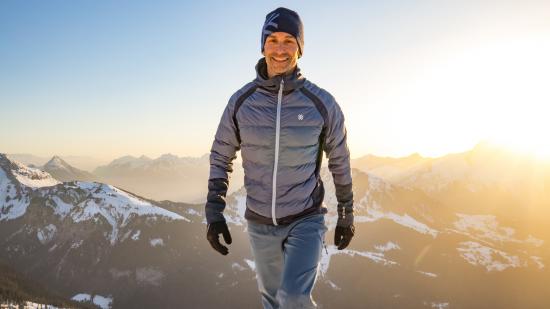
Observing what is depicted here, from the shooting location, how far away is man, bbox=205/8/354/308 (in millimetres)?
6355

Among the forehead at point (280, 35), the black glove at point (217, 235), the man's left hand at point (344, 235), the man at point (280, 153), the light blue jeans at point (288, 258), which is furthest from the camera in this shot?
the man's left hand at point (344, 235)

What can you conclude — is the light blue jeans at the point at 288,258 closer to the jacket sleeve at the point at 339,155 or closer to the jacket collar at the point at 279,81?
the jacket sleeve at the point at 339,155

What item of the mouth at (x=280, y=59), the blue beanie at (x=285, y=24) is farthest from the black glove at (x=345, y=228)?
the blue beanie at (x=285, y=24)

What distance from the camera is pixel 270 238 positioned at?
6.41 m

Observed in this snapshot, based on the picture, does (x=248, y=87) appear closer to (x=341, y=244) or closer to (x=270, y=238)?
(x=270, y=238)

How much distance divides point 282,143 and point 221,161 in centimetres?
123

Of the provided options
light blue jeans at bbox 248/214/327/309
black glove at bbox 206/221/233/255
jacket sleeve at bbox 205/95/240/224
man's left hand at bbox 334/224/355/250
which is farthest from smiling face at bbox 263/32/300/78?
man's left hand at bbox 334/224/355/250

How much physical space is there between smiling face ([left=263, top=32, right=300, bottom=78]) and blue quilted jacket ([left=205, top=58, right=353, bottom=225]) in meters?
0.15

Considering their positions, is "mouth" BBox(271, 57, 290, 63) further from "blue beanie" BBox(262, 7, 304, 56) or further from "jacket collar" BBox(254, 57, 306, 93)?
"blue beanie" BBox(262, 7, 304, 56)

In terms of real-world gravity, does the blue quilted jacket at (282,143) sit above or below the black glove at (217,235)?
above

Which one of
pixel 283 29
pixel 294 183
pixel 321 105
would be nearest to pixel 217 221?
pixel 294 183

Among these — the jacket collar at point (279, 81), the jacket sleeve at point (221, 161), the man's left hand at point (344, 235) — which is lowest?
the man's left hand at point (344, 235)

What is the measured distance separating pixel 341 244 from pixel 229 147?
2426mm

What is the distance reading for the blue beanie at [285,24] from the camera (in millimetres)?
6765
